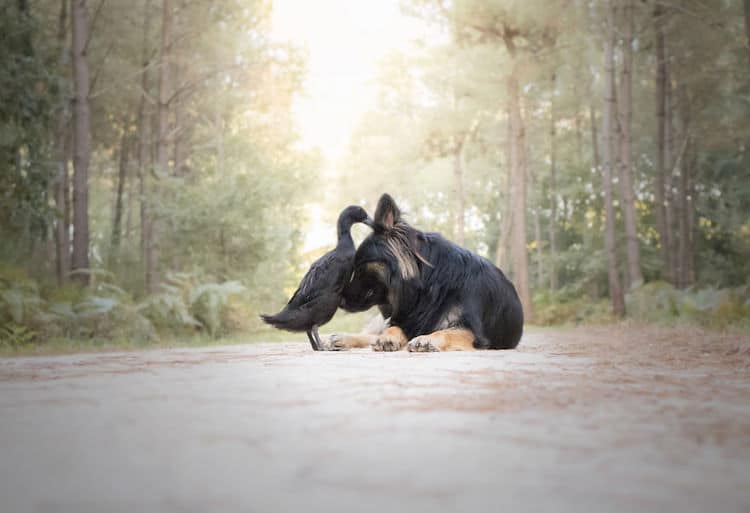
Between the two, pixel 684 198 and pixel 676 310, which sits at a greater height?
pixel 684 198

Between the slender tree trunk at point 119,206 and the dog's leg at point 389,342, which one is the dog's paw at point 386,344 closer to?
the dog's leg at point 389,342

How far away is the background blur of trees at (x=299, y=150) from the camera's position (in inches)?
392

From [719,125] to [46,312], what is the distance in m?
20.2

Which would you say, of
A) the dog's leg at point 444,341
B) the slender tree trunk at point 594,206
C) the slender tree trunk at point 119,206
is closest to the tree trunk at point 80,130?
the slender tree trunk at point 119,206

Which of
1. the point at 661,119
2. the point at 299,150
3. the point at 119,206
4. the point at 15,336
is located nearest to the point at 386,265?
the point at 15,336

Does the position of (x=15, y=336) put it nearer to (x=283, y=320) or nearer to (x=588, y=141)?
(x=283, y=320)

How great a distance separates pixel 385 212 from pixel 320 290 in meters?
0.88

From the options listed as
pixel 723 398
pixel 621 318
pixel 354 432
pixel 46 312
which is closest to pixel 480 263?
pixel 723 398

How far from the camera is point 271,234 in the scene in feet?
43.6

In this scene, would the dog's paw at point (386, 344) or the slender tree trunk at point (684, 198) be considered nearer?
the dog's paw at point (386, 344)

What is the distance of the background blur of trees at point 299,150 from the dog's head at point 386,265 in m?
4.05

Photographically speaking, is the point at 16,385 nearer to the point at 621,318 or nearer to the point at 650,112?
the point at 621,318

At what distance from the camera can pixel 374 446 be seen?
4.78 ft

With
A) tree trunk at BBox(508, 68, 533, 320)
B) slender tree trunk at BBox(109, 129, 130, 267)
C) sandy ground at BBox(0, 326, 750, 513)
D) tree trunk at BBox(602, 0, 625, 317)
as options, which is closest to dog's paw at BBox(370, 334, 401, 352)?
sandy ground at BBox(0, 326, 750, 513)
